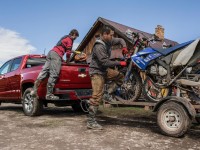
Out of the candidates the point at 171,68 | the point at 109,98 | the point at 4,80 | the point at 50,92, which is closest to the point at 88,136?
the point at 109,98

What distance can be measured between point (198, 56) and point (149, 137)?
6.14ft

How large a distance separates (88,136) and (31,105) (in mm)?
3336

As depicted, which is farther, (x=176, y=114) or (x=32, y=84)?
(x=32, y=84)

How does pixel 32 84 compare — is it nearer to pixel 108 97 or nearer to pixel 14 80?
pixel 14 80

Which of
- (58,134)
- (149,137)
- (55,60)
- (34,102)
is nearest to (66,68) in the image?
(55,60)

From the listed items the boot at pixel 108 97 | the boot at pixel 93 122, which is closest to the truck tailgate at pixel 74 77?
the boot at pixel 108 97

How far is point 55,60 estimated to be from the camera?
305 inches

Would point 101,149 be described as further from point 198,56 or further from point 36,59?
point 36,59

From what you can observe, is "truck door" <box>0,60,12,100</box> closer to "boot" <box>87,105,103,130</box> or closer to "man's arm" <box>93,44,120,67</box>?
"boot" <box>87,105,103,130</box>

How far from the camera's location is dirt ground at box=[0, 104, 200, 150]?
484cm

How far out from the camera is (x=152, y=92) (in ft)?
21.9

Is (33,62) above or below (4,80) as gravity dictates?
above

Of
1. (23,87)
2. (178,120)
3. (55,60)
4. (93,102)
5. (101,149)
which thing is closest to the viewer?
(101,149)

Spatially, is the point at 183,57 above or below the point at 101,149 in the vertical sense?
above
